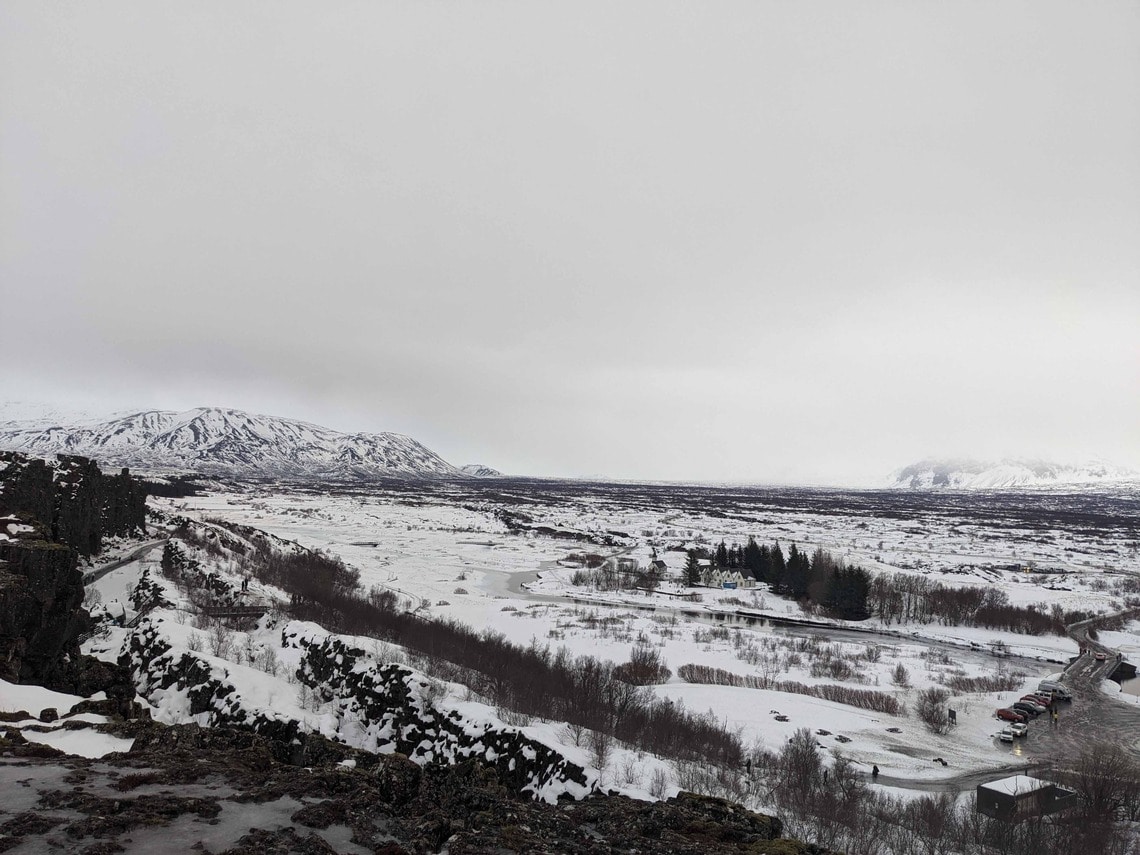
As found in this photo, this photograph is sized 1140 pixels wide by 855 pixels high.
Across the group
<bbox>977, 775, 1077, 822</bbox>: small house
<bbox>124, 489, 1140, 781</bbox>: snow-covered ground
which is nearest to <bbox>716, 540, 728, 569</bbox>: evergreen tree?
<bbox>124, 489, 1140, 781</bbox>: snow-covered ground

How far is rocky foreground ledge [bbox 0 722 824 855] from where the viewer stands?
27.1 feet

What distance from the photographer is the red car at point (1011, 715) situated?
3847cm

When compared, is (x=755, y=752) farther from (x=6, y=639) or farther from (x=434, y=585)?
(x=434, y=585)

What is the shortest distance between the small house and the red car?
50.6 ft

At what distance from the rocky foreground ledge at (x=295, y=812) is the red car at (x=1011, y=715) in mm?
37002

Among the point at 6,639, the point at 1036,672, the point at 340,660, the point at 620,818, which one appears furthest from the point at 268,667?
the point at 1036,672

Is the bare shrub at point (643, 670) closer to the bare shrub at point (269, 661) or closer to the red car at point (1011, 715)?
the red car at point (1011, 715)

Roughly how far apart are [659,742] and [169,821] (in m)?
22.7

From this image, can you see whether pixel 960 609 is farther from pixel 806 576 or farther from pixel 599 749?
pixel 599 749

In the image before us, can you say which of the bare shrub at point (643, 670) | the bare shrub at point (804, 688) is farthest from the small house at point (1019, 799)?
the bare shrub at point (643, 670)

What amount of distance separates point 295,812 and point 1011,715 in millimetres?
44864

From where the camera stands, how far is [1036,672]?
176 ft

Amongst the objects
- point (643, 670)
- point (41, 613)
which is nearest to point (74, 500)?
point (41, 613)

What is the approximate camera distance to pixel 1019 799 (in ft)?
76.0
